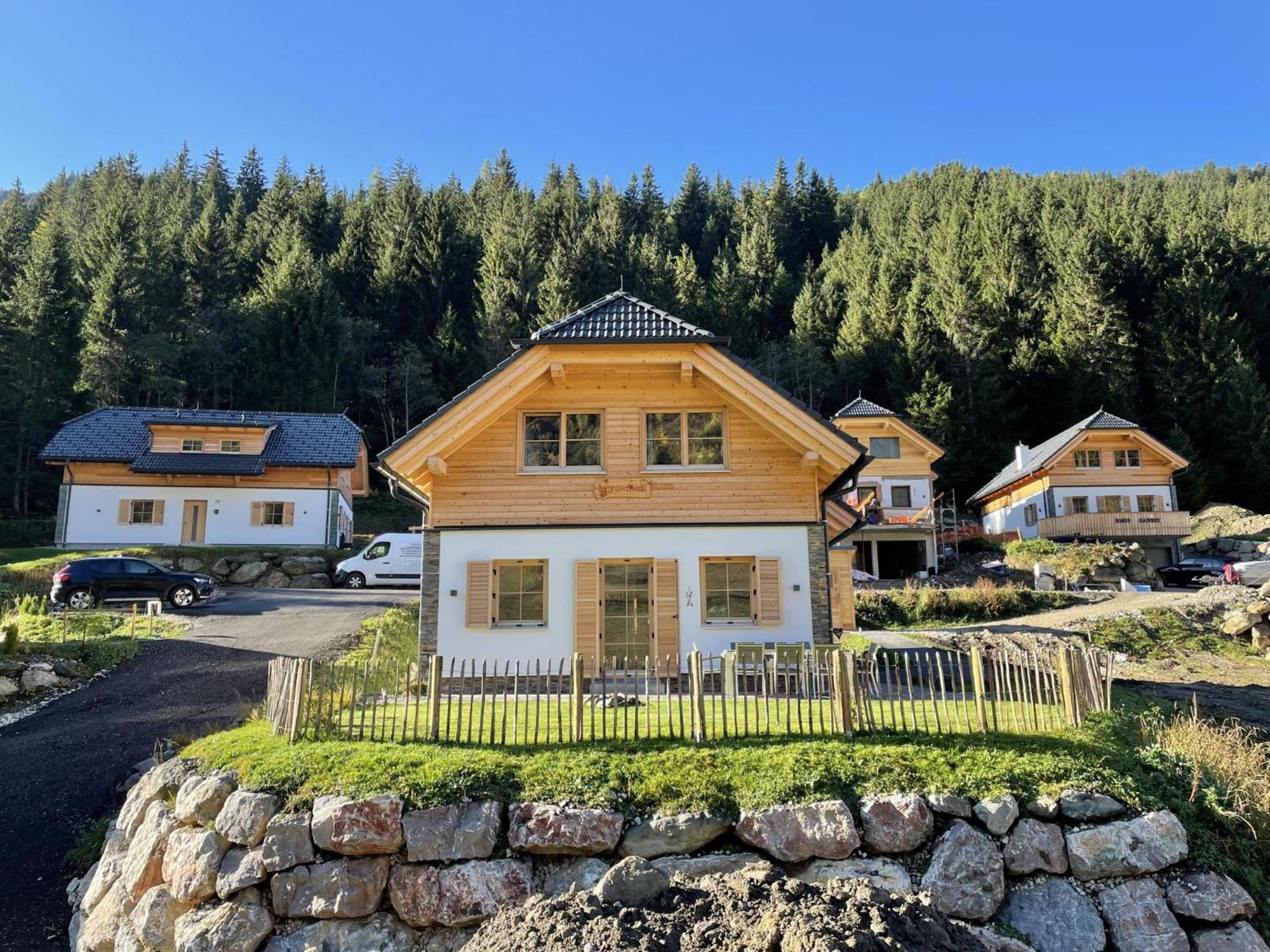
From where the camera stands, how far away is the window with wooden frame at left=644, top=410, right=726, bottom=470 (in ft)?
50.0

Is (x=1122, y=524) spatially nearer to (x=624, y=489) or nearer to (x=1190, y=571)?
(x=1190, y=571)

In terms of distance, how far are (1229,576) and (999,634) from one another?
767 inches

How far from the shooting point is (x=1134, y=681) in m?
15.3

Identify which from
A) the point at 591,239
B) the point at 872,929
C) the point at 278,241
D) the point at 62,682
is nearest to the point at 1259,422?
the point at 591,239

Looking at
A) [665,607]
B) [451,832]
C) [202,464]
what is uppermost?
[202,464]

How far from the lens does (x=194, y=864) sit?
7574 mm

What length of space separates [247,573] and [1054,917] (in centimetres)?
3255

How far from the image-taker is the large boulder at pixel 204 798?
7.95 meters

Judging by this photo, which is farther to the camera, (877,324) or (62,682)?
(877,324)

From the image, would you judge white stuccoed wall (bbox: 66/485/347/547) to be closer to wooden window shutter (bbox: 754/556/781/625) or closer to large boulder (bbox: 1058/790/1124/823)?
wooden window shutter (bbox: 754/556/781/625)

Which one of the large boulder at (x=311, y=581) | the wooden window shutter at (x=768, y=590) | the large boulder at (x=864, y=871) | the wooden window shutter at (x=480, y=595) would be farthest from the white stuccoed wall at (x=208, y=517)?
the large boulder at (x=864, y=871)

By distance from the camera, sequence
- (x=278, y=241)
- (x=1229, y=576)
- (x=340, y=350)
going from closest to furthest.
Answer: (x=1229, y=576)
(x=340, y=350)
(x=278, y=241)

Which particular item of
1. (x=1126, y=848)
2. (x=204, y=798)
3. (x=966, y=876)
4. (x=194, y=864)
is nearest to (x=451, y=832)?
(x=194, y=864)

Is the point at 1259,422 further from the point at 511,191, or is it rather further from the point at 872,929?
the point at 511,191
